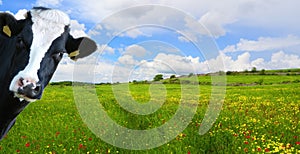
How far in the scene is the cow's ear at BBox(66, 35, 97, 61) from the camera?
18.0ft

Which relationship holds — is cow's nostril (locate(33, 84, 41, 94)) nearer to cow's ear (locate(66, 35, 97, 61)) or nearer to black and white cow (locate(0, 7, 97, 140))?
black and white cow (locate(0, 7, 97, 140))

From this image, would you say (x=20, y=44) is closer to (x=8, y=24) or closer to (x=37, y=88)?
(x=8, y=24)

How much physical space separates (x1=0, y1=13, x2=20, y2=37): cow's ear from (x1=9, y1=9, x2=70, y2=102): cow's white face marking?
259 mm

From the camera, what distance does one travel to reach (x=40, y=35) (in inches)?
186

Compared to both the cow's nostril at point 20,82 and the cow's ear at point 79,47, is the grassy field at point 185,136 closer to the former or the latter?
the cow's ear at point 79,47

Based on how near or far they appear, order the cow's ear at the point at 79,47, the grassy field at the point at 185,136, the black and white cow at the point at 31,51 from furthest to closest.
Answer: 1. the grassy field at the point at 185,136
2. the cow's ear at the point at 79,47
3. the black and white cow at the point at 31,51

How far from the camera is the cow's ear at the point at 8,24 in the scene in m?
4.78

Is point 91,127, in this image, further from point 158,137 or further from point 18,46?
point 18,46

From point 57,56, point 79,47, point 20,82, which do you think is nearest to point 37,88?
point 20,82

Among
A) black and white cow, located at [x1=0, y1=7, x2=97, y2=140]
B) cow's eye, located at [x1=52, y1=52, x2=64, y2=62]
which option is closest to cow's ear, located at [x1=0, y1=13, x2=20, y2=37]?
black and white cow, located at [x1=0, y1=7, x2=97, y2=140]

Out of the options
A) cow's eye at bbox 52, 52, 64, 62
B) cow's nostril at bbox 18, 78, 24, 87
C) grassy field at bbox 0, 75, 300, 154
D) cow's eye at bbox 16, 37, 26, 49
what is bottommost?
grassy field at bbox 0, 75, 300, 154

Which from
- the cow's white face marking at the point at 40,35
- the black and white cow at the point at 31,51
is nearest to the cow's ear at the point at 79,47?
the black and white cow at the point at 31,51

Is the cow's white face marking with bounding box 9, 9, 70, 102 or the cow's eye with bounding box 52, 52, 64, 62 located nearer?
the cow's white face marking with bounding box 9, 9, 70, 102

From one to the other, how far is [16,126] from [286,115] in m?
8.34
